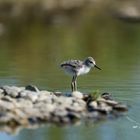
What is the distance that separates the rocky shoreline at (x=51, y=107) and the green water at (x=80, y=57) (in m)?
Answer: 0.27

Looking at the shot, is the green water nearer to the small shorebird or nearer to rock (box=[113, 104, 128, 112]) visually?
rock (box=[113, 104, 128, 112])

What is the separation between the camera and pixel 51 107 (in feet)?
44.8

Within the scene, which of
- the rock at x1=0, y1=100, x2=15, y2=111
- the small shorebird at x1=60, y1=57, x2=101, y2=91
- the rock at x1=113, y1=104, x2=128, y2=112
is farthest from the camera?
the small shorebird at x1=60, y1=57, x2=101, y2=91

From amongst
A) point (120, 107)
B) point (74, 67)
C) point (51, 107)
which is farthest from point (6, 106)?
point (74, 67)

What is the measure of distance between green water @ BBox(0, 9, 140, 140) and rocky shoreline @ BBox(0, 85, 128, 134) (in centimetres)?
27

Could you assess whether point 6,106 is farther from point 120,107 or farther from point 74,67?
point 74,67

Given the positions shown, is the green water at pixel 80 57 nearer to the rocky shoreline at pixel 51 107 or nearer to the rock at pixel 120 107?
the rock at pixel 120 107

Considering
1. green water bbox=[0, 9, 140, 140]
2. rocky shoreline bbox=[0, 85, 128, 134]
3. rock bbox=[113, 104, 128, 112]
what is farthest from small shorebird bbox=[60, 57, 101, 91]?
rock bbox=[113, 104, 128, 112]

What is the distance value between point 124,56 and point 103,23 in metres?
12.9

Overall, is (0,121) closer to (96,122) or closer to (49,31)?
(96,122)

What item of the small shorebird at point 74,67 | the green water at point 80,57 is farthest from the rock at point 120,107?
the small shorebird at point 74,67

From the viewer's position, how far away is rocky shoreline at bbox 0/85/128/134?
13.3 metres

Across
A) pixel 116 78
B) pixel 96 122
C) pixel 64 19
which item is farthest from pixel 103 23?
pixel 96 122

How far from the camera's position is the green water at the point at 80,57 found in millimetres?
12961
